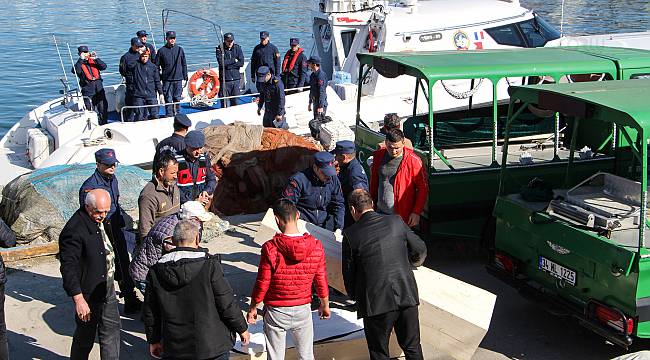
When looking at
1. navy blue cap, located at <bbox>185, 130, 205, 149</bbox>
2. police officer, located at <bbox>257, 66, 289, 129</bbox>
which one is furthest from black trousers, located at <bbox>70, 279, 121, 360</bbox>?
police officer, located at <bbox>257, 66, 289, 129</bbox>

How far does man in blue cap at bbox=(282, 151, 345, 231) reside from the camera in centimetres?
740

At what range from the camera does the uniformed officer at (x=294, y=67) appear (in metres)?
13.9

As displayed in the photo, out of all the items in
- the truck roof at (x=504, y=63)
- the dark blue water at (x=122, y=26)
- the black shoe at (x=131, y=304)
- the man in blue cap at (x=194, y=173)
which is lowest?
the dark blue water at (x=122, y=26)

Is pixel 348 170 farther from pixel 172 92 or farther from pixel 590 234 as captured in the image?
pixel 172 92

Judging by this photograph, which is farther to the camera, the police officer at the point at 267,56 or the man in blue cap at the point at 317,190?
the police officer at the point at 267,56

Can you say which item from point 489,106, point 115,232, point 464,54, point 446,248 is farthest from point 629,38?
point 115,232

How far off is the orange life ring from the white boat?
0.25 m

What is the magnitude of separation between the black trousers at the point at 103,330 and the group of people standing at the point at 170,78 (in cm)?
634

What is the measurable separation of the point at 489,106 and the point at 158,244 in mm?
6329

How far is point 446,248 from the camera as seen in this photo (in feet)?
29.5

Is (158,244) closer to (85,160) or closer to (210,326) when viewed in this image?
(210,326)

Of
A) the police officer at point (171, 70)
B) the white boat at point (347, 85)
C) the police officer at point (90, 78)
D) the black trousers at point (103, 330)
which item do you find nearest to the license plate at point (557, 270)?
the black trousers at point (103, 330)

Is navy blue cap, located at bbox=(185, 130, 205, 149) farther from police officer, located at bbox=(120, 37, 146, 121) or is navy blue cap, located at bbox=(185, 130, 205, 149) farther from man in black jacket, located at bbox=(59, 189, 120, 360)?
police officer, located at bbox=(120, 37, 146, 121)

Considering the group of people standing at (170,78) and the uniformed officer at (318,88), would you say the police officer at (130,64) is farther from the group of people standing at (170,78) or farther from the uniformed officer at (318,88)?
the uniformed officer at (318,88)
